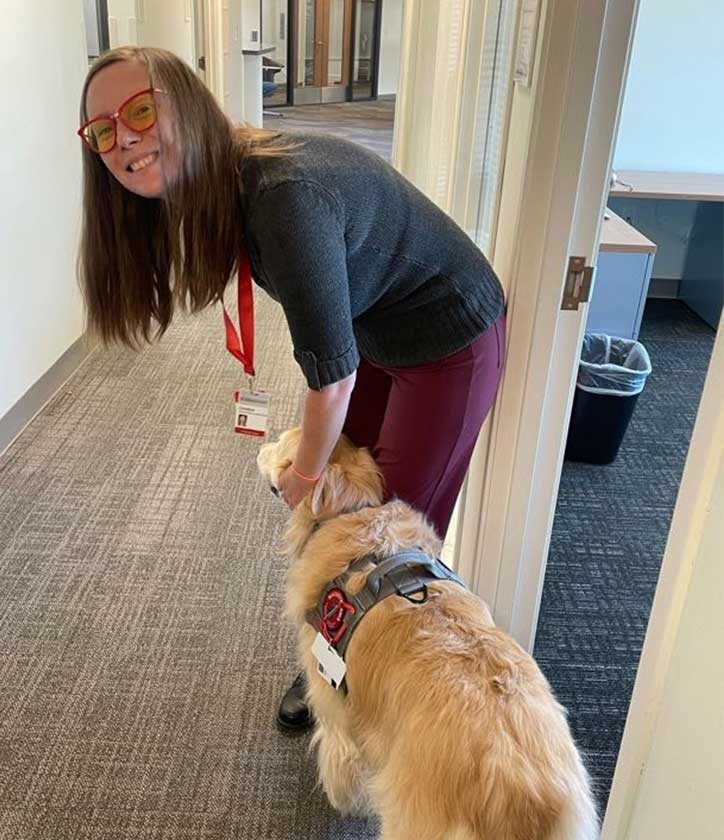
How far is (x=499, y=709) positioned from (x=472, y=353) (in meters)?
0.66

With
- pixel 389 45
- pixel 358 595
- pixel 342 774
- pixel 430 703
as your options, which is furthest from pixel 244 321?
pixel 389 45

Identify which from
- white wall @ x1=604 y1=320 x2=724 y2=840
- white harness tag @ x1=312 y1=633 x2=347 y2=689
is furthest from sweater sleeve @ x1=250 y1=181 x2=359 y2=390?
white wall @ x1=604 y1=320 x2=724 y2=840

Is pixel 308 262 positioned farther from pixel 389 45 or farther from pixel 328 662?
pixel 389 45

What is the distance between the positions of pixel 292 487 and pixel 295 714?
2.16ft

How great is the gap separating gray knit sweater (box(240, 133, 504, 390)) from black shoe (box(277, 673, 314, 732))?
0.79 metres

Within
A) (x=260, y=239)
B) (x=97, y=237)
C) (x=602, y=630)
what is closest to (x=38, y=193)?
(x=97, y=237)

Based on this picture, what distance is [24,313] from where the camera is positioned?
2.98 metres

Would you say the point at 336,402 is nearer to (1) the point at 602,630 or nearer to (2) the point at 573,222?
(2) the point at 573,222

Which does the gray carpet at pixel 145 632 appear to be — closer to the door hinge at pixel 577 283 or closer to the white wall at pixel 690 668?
the white wall at pixel 690 668

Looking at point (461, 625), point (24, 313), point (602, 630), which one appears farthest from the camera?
point (24, 313)

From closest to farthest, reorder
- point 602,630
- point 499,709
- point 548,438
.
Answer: point 499,709 → point 548,438 → point 602,630

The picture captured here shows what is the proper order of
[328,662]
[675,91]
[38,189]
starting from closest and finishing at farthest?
[328,662], [38,189], [675,91]

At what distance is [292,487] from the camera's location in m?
1.38

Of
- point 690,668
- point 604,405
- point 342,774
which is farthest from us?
point 604,405
